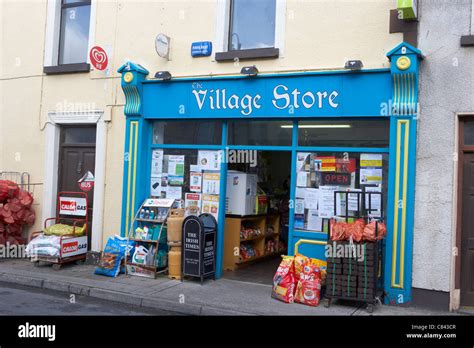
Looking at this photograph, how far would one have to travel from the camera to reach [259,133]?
8688 mm

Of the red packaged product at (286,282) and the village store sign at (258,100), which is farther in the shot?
the village store sign at (258,100)

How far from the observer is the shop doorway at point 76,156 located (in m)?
10.1

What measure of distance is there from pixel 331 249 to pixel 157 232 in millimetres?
3281

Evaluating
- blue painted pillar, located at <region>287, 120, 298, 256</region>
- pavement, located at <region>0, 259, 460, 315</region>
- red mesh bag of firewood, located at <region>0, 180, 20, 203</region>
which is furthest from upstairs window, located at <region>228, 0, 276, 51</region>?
red mesh bag of firewood, located at <region>0, 180, 20, 203</region>

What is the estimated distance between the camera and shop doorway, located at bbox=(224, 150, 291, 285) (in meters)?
9.57

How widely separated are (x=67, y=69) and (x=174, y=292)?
5.35 m

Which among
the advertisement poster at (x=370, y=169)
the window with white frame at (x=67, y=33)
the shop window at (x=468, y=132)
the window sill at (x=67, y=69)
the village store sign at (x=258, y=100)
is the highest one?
the window with white frame at (x=67, y=33)

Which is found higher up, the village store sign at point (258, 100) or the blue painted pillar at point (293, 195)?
Result: the village store sign at point (258, 100)

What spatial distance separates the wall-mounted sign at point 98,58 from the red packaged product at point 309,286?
558 centimetres

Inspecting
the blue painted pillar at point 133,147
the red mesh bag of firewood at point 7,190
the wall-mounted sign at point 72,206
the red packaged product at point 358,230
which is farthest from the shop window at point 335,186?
the red mesh bag of firewood at point 7,190

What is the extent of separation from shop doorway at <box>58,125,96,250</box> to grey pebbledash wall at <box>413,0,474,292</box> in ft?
20.9

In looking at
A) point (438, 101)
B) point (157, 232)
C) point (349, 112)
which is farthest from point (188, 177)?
point (438, 101)

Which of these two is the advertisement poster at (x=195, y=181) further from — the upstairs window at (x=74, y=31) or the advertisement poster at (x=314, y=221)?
the upstairs window at (x=74, y=31)

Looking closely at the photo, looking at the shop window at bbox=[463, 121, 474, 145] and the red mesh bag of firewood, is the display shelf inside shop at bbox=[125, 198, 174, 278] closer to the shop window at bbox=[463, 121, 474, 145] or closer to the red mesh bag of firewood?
the red mesh bag of firewood
